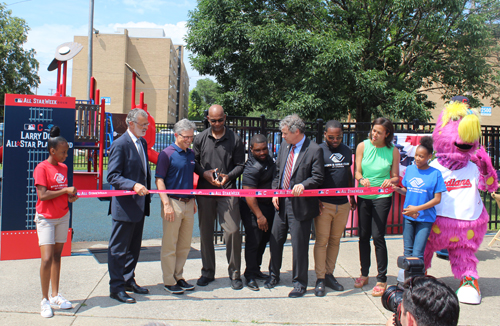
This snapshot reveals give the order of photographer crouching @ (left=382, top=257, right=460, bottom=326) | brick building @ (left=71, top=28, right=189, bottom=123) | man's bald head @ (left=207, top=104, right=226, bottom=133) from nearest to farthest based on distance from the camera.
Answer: photographer crouching @ (left=382, top=257, right=460, bottom=326)
man's bald head @ (left=207, top=104, right=226, bottom=133)
brick building @ (left=71, top=28, right=189, bottom=123)

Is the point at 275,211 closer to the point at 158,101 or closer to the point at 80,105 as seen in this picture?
the point at 80,105

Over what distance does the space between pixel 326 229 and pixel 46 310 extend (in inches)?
118

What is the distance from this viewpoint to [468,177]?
4.57m

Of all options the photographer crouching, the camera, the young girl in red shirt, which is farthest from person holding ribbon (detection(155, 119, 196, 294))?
the photographer crouching

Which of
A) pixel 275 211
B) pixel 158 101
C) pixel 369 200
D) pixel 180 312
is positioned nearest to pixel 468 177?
pixel 369 200

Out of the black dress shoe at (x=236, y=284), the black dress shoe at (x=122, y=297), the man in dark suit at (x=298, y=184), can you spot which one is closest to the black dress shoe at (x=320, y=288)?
the man in dark suit at (x=298, y=184)

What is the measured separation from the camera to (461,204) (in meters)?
4.53

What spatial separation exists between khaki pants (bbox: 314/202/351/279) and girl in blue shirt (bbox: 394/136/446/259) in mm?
700

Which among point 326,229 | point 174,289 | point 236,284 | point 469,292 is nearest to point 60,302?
point 174,289

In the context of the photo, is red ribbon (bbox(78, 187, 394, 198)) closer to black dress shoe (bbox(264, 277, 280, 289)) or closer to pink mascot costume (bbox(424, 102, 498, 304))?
pink mascot costume (bbox(424, 102, 498, 304))

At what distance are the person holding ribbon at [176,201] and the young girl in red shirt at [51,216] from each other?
98cm

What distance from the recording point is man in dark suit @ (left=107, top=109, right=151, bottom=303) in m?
4.16

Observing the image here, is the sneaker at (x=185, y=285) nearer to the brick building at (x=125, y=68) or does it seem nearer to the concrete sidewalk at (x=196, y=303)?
the concrete sidewalk at (x=196, y=303)

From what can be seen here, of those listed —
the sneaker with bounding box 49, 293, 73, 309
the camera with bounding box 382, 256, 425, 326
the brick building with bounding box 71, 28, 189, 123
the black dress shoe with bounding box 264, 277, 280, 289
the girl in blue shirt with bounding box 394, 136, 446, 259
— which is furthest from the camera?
the brick building with bounding box 71, 28, 189, 123
